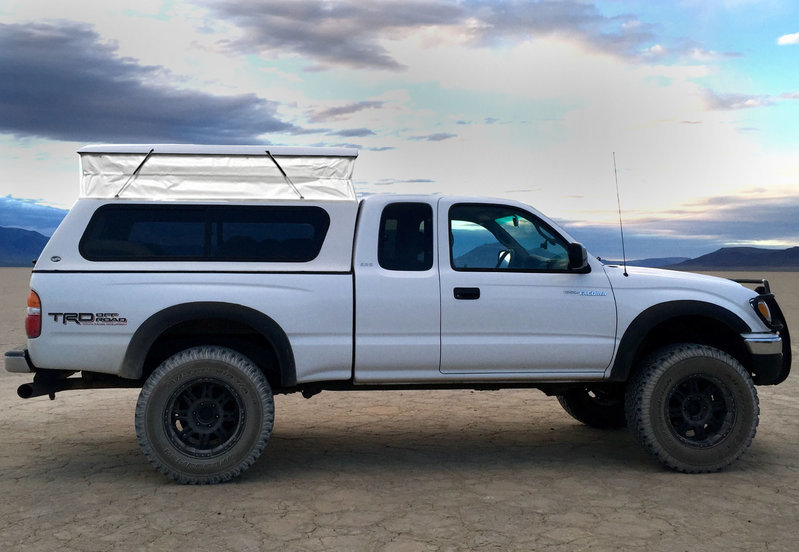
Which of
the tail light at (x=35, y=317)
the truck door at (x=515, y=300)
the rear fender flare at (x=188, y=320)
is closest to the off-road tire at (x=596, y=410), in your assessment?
the truck door at (x=515, y=300)

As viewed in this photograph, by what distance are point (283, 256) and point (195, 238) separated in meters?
0.66

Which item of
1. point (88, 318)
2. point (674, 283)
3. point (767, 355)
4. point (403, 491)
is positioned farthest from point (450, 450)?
point (88, 318)

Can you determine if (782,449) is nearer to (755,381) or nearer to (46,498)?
(755,381)

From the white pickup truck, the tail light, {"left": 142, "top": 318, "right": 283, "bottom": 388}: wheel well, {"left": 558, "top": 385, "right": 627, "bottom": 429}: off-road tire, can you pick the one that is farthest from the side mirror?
the tail light

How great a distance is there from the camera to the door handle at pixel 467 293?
646 cm

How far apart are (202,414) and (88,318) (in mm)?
1062

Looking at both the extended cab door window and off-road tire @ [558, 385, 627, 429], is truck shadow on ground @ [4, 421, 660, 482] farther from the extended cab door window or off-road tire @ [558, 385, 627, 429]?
the extended cab door window

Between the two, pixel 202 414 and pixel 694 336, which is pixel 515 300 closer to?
pixel 694 336

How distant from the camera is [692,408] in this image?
6898 mm

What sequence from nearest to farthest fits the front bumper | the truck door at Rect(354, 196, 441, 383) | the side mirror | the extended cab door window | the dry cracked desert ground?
the dry cracked desert ground < the truck door at Rect(354, 196, 441, 383) < the side mirror < the extended cab door window < the front bumper

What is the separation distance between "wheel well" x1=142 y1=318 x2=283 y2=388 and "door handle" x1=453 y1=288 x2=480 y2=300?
56.8 inches

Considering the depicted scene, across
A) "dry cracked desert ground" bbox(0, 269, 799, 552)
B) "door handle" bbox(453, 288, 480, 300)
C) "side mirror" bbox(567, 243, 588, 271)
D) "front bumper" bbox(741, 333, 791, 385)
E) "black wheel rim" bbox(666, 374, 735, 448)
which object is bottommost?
"dry cracked desert ground" bbox(0, 269, 799, 552)

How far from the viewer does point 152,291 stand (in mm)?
6297

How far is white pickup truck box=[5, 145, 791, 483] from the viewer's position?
6289 mm
